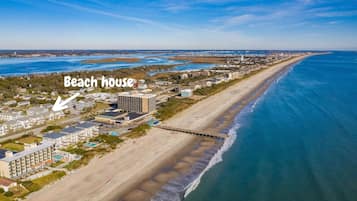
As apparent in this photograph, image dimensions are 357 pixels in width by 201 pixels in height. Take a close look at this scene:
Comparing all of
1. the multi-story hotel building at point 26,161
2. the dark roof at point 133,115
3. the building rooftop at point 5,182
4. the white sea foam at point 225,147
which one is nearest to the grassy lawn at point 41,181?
the building rooftop at point 5,182

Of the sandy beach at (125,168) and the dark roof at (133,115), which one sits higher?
the dark roof at (133,115)

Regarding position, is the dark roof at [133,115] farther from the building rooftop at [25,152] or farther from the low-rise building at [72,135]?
the building rooftop at [25,152]

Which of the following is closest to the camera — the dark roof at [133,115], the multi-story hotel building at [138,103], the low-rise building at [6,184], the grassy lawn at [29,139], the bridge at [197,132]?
the low-rise building at [6,184]

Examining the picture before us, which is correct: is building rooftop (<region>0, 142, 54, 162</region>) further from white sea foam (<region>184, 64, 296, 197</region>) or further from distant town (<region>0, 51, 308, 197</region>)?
white sea foam (<region>184, 64, 296, 197</region>)

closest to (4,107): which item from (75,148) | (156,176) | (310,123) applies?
(75,148)

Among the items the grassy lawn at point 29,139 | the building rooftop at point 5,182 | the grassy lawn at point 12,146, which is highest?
the grassy lawn at point 29,139

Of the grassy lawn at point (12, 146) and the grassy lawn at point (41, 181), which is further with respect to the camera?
the grassy lawn at point (12, 146)

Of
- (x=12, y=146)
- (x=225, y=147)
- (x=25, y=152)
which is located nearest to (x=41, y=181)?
(x=25, y=152)

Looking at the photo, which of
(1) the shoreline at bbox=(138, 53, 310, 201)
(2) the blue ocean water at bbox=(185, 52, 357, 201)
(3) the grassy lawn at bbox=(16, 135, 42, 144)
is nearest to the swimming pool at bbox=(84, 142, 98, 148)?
(3) the grassy lawn at bbox=(16, 135, 42, 144)
